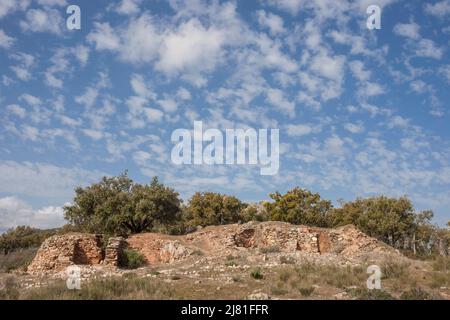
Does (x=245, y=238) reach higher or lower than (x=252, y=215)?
lower

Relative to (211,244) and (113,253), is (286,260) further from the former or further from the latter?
(113,253)

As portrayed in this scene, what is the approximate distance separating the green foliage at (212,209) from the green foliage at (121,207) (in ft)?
32.8

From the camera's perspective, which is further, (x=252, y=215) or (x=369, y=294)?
(x=252, y=215)

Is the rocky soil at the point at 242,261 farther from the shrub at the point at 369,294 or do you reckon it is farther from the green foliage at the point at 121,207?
the green foliage at the point at 121,207

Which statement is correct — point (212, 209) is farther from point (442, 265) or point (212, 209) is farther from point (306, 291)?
point (306, 291)

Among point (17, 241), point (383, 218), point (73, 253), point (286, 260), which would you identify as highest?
point (383, 218)

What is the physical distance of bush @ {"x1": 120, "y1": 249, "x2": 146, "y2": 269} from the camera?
24450 millimetres

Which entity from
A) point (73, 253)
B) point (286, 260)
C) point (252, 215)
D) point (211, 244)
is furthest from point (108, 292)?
point (252, 215)

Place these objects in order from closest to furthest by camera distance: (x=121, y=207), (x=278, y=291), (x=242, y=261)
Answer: (x=278, y=291) < (x=242, y=261) < (x=121, y=207)

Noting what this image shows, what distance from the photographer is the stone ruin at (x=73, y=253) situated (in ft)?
76.0

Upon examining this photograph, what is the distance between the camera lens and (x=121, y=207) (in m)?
30.8

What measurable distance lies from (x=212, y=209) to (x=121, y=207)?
14.9 meters

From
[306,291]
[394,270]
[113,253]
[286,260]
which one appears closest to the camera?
[306,291]
